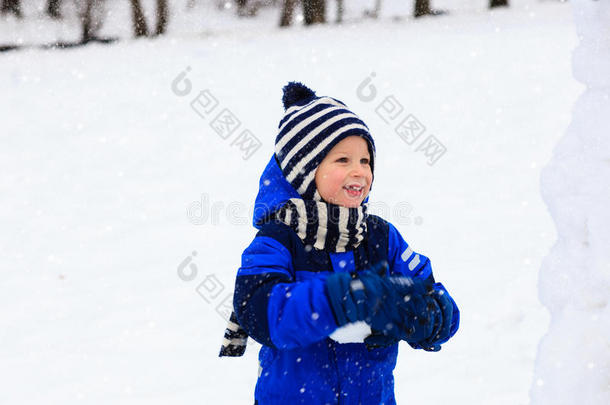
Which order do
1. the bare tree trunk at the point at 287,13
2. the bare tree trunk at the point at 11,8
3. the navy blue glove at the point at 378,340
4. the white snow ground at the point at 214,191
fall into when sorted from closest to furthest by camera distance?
the navy blue glove at the point at 378,340
the white snow ground at the point at 214,191
the bare tree trunk at the point at 287,13
the bare tree trunk at the point at 11,8

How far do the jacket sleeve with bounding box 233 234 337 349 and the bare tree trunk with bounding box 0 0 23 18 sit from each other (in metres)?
17.0

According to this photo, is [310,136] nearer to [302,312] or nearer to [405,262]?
[405,262]

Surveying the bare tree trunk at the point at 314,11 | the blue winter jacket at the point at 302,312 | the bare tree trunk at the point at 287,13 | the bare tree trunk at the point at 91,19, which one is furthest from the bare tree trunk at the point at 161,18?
the blue winter jacket at the point at 302,312

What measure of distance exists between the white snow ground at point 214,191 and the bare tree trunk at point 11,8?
16.3ft

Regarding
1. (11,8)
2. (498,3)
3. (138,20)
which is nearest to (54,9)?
(11,8)

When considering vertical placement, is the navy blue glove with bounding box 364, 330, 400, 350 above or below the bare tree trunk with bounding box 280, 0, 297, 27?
above

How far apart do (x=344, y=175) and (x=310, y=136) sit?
164 millimetres

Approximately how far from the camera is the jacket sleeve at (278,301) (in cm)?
166

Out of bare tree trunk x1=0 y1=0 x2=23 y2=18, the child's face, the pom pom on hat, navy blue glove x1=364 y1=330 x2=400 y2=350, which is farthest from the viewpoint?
bare tree trunk x1=0 y1=0 x2=23 y2=18

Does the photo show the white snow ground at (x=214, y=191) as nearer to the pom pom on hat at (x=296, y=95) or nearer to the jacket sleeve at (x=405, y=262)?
the jacket sleeve at (x=405, y=262)

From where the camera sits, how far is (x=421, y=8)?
14.8 metres

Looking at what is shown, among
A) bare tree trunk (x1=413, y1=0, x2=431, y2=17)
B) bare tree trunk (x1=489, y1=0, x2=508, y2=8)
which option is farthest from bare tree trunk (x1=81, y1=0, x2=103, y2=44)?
bare tree trunk (x1=489, y1=0, x2=508, y2=8)

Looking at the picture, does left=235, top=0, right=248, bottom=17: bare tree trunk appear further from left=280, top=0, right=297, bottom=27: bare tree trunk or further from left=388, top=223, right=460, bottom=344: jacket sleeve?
left=388, top=223, right=460, bottom=344: jacket sleeve

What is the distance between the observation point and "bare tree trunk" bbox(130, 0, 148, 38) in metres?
14.3
